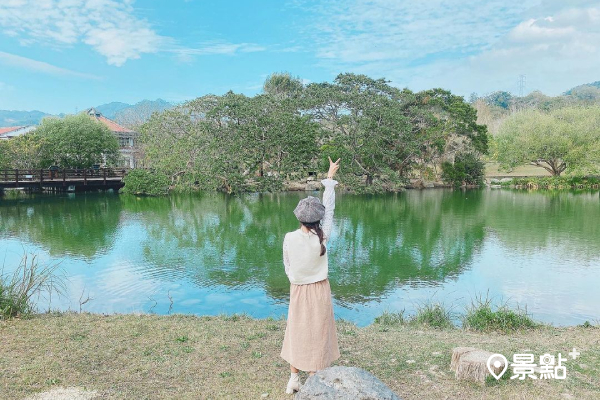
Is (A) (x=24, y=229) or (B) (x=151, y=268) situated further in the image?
(A) (x=24, y=229)

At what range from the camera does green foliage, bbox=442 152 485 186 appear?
30891 mm

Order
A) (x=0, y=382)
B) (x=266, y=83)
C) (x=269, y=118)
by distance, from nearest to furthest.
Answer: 1. (x=0, y=382)
2. (x=269, y=118)
3. (x=266, y=83)

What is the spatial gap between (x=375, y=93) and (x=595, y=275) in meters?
17.8

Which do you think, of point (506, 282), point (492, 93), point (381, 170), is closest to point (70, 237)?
point (506, 282)

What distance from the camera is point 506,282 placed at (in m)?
8.67

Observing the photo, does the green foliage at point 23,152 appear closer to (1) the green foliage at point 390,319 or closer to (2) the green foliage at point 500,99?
(1) the green foliage at point 390,319

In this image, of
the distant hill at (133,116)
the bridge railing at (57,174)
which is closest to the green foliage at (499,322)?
the distant hill at (133,116)

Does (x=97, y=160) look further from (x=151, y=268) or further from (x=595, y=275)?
(x=595, y=275)

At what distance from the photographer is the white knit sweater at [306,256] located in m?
3.08

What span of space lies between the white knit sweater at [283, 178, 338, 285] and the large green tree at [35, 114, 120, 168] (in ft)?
95.3

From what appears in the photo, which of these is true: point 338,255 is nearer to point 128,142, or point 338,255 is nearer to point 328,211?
point 328,211

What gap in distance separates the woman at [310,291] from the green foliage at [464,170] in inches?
1168

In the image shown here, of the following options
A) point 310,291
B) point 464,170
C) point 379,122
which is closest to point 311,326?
point 310,291

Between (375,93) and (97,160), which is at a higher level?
(375,93)
